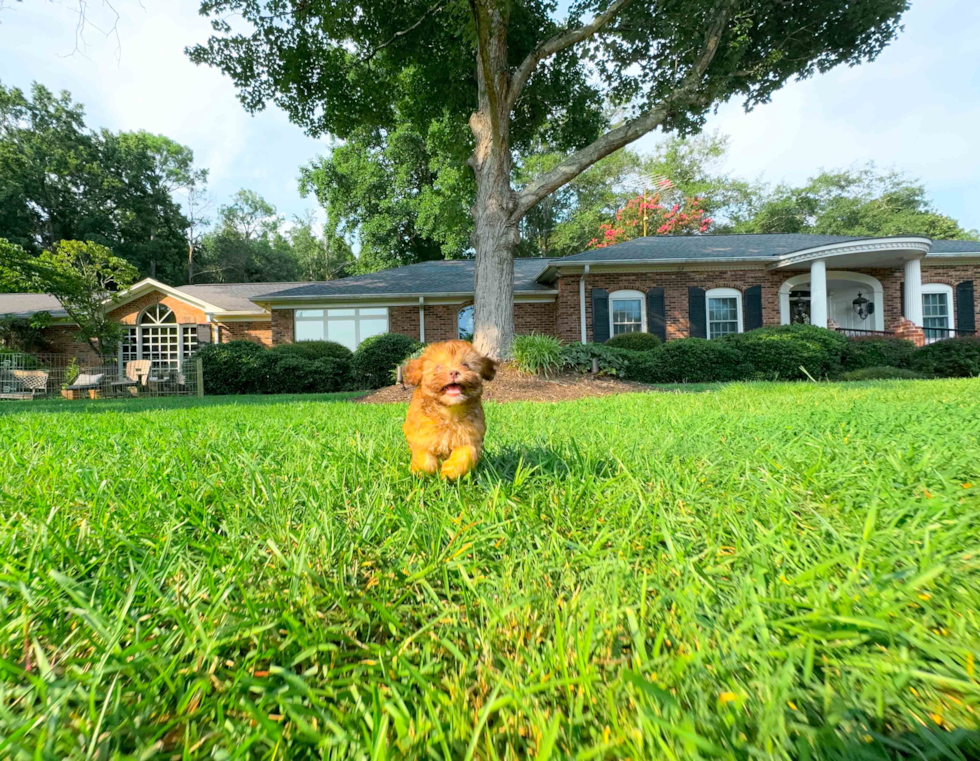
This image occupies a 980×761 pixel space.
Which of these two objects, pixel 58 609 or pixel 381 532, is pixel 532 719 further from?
pixel 58 609

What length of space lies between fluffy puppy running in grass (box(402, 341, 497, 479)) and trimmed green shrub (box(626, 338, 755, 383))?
11.2m

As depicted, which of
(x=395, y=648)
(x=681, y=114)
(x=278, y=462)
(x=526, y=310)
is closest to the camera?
(x=395, y=648)

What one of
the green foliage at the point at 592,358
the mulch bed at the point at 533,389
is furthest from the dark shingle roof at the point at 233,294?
the green foliage at the point at 592,358

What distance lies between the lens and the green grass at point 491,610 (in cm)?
83

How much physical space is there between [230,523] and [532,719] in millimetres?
1330

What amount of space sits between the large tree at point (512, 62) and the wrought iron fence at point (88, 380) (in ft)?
29.3

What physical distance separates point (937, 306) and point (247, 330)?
2870 centimetres

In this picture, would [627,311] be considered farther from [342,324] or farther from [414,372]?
[414,372]

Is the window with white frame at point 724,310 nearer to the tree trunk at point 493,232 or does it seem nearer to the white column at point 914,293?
the white column at point 914,293

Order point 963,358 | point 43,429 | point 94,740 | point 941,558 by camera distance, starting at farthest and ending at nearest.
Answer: point 963,358
point 43,429
point 941,558
point 94,740

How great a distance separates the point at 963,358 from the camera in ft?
41.1

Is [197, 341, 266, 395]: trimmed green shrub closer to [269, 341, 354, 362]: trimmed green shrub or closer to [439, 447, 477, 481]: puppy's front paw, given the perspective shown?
[269, 341, 354, 362]: trimmed green shrub

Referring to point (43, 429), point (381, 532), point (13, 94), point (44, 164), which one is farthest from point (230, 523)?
point (13, 94)

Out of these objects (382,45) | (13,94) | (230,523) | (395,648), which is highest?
(13,94)
